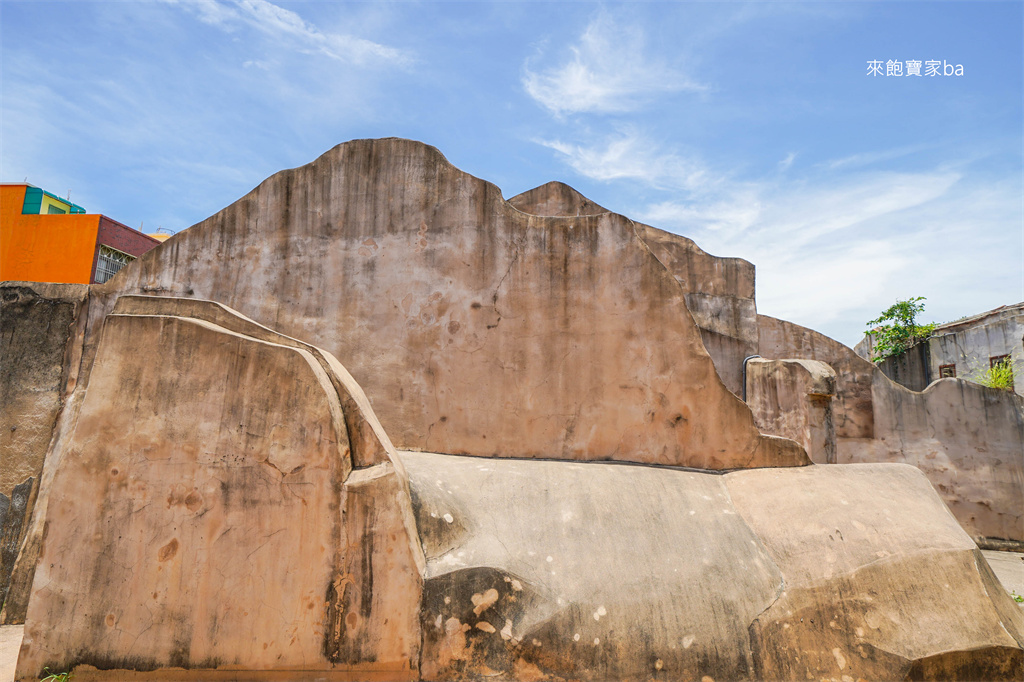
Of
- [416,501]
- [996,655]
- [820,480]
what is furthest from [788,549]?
[416,501]

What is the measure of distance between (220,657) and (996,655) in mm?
4039

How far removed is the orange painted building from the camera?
14281 millimetres

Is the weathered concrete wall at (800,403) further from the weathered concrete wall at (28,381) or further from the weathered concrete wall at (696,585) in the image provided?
the weathered concrete wall at (28,381)

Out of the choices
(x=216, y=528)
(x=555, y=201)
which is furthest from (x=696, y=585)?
(x=555, y=201)

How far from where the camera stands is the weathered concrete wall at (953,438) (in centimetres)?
903

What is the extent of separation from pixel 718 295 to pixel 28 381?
8864 mm

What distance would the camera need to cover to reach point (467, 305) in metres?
4.80

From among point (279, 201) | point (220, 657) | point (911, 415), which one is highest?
point (279, 201)

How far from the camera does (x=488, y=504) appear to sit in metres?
3.91

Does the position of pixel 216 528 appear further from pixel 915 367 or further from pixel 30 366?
pixel 915 367

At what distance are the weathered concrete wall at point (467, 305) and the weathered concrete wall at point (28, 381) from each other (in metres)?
0.47

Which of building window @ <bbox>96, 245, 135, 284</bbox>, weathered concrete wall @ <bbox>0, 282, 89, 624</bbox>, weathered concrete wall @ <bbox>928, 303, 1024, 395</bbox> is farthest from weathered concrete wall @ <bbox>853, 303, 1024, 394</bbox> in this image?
building window @ <bbox>96, 245, 135, 284</bbox>

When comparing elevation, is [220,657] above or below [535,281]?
below

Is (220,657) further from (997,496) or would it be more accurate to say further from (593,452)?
(997,496)
